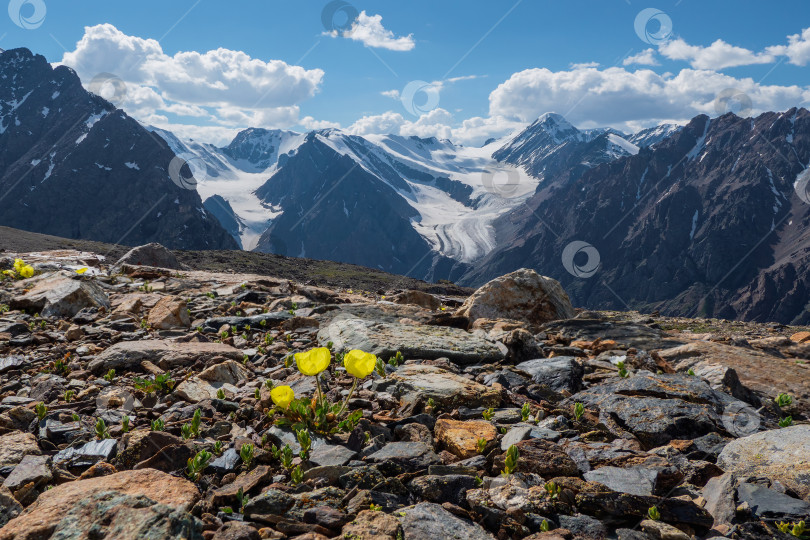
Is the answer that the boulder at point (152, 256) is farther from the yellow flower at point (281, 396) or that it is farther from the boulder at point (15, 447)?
the yellow flower at point (281, 396)

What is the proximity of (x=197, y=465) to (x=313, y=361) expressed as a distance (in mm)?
1638

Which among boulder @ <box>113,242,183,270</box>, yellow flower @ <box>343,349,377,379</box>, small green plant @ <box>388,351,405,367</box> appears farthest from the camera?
boulder @ <box>113,242,183,270</box>

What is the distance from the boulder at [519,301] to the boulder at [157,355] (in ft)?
24.4

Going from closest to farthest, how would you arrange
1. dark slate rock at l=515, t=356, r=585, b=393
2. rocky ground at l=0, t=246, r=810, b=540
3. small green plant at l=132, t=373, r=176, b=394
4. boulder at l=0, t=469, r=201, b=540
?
boulder at l=0, t=469, r=201, b=540 < rocky ground at l=0, t=246, r=810, b=540 < small green plant at l=132, t=373, r=176, b=394 < dark slate rock at l=515, t=356, r=585, b=393

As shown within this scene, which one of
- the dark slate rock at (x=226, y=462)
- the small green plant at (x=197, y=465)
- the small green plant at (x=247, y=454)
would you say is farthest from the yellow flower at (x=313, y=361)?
the small green plant at (x=197, y=465)

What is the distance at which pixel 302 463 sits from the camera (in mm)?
5426

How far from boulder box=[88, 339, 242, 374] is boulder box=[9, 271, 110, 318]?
188 inches

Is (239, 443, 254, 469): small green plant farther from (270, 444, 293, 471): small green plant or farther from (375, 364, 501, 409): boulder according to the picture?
(375, 364, 501, 409): boulder

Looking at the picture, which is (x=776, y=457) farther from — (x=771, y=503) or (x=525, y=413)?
(x=525, y=413)

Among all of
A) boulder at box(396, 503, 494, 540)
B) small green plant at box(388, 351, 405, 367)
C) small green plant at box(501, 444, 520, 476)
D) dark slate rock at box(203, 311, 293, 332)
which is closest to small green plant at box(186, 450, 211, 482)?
boulder at box(396, 503, 494, 540)

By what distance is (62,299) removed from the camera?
522 inches

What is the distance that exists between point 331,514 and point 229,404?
3383 millimetres

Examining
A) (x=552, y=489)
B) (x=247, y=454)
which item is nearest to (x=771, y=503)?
(x=552, y=489)

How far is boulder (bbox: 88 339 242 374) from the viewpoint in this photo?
8961 millimetres
